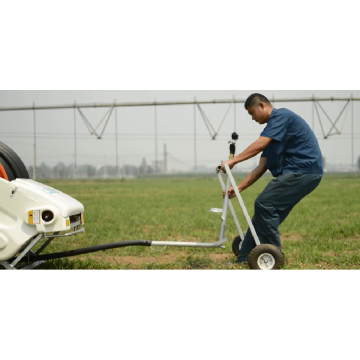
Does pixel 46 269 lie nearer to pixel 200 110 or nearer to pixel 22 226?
pixel 22 226

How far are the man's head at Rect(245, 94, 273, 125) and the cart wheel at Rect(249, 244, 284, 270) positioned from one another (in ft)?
4.24

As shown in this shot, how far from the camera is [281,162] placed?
14.3ft

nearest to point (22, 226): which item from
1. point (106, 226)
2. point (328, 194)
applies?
point (106, 226)

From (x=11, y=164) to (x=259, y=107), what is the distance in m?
2.52

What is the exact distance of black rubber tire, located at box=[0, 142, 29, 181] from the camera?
418cm

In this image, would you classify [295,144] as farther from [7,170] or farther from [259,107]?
[7,170]

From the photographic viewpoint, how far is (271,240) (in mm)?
4273

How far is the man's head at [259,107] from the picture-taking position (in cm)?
432

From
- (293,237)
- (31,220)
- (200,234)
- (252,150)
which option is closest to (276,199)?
(252,150)

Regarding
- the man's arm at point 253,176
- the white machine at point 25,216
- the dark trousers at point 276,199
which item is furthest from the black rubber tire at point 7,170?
the dark trousers at point 276,199

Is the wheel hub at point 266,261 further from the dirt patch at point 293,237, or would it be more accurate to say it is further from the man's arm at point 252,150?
the dirt patch at point 293,237

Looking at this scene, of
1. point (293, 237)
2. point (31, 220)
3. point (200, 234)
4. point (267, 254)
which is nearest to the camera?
point (31, 220)

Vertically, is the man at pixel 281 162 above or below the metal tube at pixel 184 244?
above

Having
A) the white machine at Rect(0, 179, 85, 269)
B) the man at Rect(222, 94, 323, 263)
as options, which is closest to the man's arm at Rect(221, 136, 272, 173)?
the man at Rect(222, 94, 323, 263)
